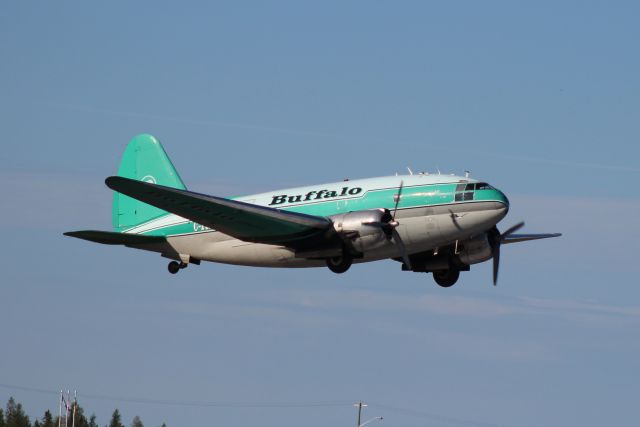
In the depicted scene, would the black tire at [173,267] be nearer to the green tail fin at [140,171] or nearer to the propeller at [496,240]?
the green tail fin at [140,171]

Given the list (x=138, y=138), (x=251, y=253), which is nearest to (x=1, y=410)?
(x=138, y=138)

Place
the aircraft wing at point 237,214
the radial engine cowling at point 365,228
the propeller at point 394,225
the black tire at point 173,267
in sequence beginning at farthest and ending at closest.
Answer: the black tire at point 173,267 < the aircraft wing at point 237,214 < the propeller at point 394,225 < the radial engine cowling at point 365,228

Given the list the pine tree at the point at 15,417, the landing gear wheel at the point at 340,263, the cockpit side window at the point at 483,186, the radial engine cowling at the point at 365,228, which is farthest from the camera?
the pine tree at the point at 15,417

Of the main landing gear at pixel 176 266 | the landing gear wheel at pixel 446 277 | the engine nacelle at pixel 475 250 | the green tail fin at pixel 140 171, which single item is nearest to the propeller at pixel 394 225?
the engine nacelle at pixel 475 250

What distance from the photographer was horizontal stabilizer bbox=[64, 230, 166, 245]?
51.0 meters

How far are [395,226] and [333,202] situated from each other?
9.62 ft

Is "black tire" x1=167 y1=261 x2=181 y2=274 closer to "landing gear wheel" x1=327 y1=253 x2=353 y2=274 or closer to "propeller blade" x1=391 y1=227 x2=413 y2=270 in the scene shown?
"landing gear wheel" x1=327 y1=253 x2=353 y2=274

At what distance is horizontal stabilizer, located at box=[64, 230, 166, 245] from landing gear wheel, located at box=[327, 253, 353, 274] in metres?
7.98

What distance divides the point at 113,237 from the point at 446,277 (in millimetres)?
13577

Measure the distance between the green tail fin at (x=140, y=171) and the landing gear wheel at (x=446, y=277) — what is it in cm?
1203

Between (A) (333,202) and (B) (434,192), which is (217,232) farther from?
(B) (434,192)

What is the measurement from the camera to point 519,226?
54.1 meters

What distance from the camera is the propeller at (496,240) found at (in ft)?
175

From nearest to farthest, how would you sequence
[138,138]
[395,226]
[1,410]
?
[395,226], [138,138], [1,410]
